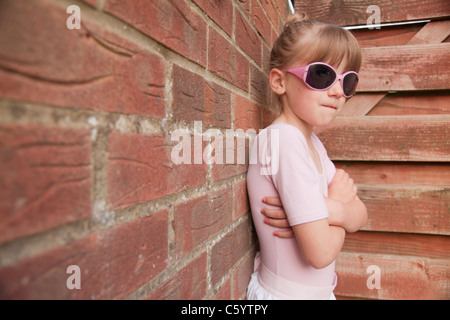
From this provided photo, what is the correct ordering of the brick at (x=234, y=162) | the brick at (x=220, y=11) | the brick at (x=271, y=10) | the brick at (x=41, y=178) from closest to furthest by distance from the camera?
the brick at (x=41, y=178), the brick at (x=220, y=11), the brick at (x=234, y=162), the brick at (x=271, y=10)

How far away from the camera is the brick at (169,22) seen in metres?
0.49

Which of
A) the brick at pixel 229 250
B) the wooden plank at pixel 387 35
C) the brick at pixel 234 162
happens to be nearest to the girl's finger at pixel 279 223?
the brick at pixel 229 250

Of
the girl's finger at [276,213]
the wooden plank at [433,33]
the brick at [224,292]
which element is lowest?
the brick at [224,292]

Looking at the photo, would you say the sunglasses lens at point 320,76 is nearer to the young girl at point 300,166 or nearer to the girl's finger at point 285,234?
the young girl at point 300,166

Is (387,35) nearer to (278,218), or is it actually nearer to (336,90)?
(336,90)

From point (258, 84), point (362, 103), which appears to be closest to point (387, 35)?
point (362, 103)

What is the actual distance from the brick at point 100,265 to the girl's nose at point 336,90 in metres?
0.78

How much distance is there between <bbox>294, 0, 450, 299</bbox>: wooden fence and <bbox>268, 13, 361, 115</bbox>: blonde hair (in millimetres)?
640

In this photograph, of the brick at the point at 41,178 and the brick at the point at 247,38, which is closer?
the brick at the point at 41,178

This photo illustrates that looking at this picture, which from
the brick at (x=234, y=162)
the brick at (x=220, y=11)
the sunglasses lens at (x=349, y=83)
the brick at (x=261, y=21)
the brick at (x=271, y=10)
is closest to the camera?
the brick at (x=220, y=11)
